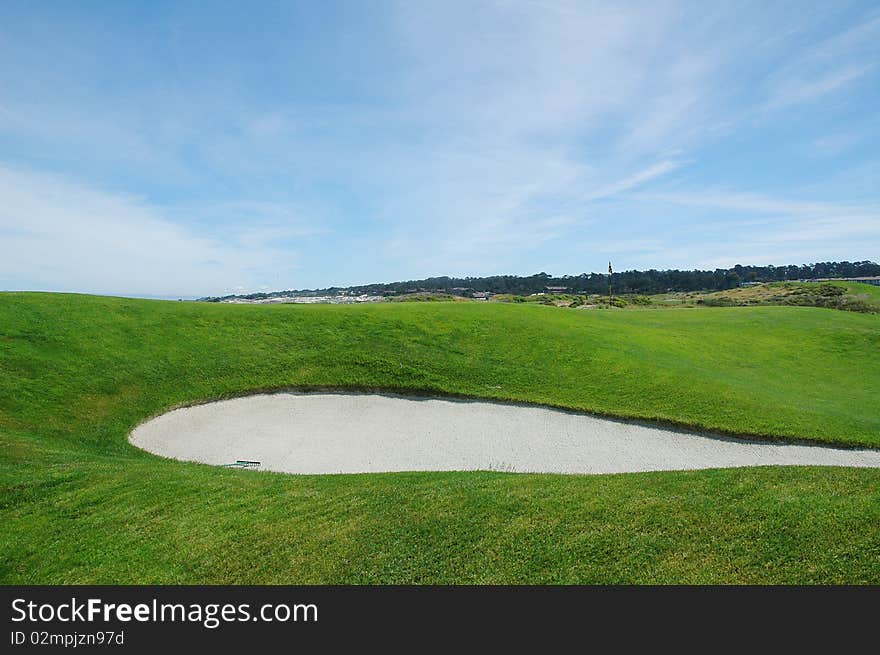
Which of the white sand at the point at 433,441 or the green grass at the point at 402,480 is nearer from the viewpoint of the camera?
the green grass at the point at 402,480

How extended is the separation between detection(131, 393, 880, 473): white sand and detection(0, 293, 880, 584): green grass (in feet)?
3.58

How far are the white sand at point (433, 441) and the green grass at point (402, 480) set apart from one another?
109 cm

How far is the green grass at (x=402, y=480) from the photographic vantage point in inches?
266

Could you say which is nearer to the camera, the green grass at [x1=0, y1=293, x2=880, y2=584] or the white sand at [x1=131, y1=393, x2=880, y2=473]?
the green grass at [x1=0, y1=293, x2=880, y2=584]

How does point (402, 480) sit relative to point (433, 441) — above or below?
above

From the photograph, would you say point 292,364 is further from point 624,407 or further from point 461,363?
point 624,407

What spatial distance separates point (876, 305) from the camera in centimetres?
5309

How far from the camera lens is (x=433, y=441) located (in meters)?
17.3

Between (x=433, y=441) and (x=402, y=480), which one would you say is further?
(x=433, y=441)

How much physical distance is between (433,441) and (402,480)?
6.72 meters

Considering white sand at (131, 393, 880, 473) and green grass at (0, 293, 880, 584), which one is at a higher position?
green grass at (0, 293, 880, 584)

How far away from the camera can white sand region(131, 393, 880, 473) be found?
50.2 feet

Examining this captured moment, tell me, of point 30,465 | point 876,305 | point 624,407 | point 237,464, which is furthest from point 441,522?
point 876,305

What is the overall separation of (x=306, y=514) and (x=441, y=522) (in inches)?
102
